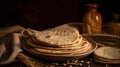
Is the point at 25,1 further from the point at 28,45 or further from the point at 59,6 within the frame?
the point at 28,45

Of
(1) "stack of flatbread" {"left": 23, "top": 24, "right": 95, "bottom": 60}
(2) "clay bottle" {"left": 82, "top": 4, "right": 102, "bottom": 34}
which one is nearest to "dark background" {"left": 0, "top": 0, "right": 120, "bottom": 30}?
(2) "clay bottle" {"left": 82, "top": 4, "right": 102, "bottom": 34}

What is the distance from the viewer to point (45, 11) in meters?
1.38

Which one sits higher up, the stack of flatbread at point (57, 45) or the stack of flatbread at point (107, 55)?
the stack of flatbread at point (57, 45)

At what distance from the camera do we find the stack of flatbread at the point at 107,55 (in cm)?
81

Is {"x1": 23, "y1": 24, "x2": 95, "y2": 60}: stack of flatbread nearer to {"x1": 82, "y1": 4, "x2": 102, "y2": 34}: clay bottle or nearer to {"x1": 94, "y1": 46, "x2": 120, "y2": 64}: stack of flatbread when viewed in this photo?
{"x1": 94, "y1": 46, "x2": 120, "y2": 64}: stack of flatbread

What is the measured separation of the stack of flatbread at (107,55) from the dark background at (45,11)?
1.74 feet

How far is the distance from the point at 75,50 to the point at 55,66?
0.09 m

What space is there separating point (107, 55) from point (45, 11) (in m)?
0.63

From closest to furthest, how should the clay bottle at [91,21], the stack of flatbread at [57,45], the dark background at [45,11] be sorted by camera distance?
the stack of flatbread at [57,45], the clay bottle at [91,21], the dark background at [45,11]

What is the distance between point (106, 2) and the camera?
1.38 meters

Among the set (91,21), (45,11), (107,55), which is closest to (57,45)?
(107,55)

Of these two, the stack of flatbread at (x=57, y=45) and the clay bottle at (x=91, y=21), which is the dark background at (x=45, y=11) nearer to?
the clay bottle at (x=91, y=21)

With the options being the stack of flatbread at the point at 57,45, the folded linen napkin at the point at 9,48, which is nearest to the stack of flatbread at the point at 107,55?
the stack of flatbread at the point at 57,45

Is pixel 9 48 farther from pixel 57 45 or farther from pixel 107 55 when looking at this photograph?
pixel 107 55
